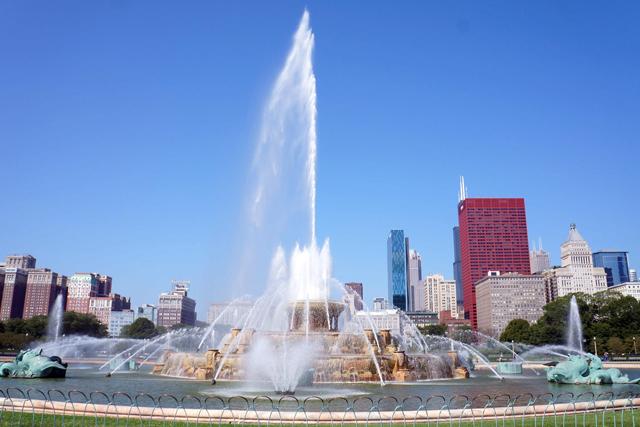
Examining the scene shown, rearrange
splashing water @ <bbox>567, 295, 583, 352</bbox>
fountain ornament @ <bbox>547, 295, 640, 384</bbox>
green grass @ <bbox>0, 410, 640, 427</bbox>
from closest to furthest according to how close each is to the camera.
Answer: green grass @ <bbox>0, 410, 640, 427</bbox>
fountain ornament @ <bbox>547, 295, 640, 384</bbox>
splashing water @ <bbox>567, 295, 583, 352</bbox>

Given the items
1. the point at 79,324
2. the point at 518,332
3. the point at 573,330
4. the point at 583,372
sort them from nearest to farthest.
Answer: the point at 583,372 → the point at 573,330 → the point at 518,332 → the point at 79,324

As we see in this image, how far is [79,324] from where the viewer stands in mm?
120688

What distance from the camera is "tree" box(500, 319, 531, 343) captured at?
377ft

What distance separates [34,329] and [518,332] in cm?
9930

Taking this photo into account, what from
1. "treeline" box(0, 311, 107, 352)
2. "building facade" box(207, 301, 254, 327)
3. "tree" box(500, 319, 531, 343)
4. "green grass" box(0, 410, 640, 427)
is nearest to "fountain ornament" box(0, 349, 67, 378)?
"building facade" box(207, 301, 254, 327)

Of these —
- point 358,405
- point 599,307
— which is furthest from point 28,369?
point 599,307

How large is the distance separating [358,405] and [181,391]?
26.5ft

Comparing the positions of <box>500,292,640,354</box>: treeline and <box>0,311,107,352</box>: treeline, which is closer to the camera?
<box>500,292,640,354</box>: treeline

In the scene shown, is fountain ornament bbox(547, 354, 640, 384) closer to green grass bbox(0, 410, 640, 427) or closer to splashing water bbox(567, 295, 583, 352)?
green grass bbox(0, 410, 640, 427)

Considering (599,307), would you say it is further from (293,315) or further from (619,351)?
(293,315)

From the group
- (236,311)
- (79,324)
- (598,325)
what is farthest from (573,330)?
(79,324)

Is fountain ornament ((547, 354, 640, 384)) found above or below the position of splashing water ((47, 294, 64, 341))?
below

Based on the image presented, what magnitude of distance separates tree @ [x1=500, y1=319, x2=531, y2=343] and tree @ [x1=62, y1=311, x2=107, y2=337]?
92.4 m

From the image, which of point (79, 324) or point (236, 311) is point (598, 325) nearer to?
point (236, 311)
